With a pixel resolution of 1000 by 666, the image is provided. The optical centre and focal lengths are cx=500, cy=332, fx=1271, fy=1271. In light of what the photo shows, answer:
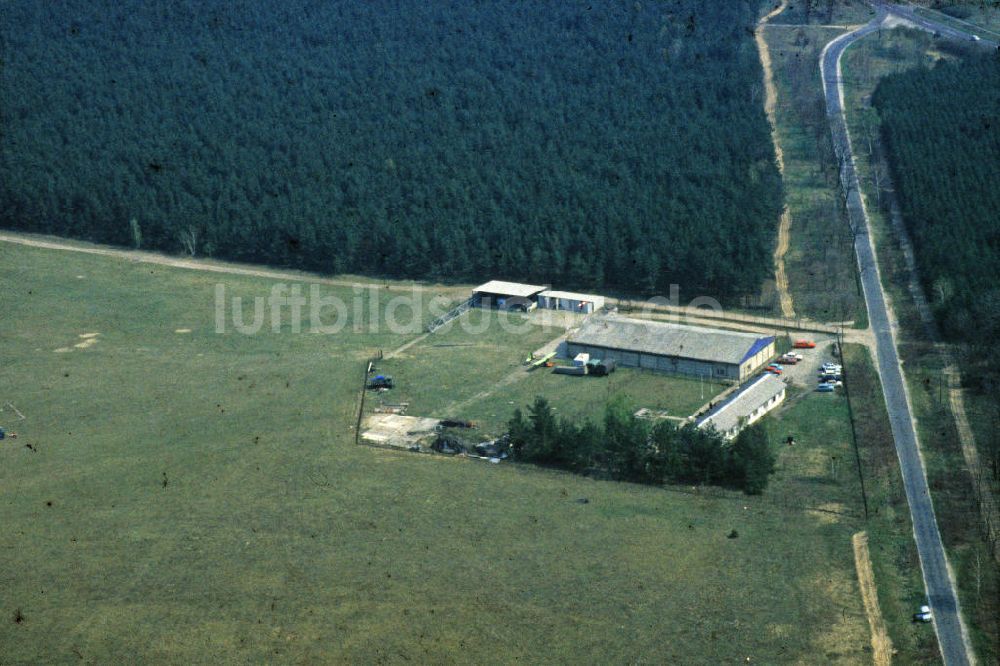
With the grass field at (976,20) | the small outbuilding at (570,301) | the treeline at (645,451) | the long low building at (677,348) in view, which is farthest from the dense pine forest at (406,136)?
the treeline at (645,451)

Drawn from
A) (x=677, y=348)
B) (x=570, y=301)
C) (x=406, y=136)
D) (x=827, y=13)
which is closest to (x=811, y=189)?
(x=570, y=301)

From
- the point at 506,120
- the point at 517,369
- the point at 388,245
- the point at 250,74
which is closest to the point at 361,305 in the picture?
the point at 388,245

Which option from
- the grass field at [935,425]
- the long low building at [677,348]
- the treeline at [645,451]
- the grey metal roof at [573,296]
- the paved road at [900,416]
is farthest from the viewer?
the grey metal roof at [573,296]

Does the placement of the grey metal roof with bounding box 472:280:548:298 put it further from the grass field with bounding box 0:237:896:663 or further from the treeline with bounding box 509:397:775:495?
the treeline with bounding box 509:397:775:495

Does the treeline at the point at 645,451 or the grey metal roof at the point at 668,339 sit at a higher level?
the grey metal roof at the point at 668,339

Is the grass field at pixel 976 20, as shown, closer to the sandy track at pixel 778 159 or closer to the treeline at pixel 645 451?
the sandy track at pixel 778 159

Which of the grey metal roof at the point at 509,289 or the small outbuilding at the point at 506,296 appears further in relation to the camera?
the grey metal roof at the point at 509,289

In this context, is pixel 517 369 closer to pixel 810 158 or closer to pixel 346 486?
pixel 346 486

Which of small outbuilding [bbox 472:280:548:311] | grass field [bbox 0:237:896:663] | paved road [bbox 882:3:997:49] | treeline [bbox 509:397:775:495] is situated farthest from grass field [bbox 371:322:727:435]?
paved road [bbox 882:3:997:49]
